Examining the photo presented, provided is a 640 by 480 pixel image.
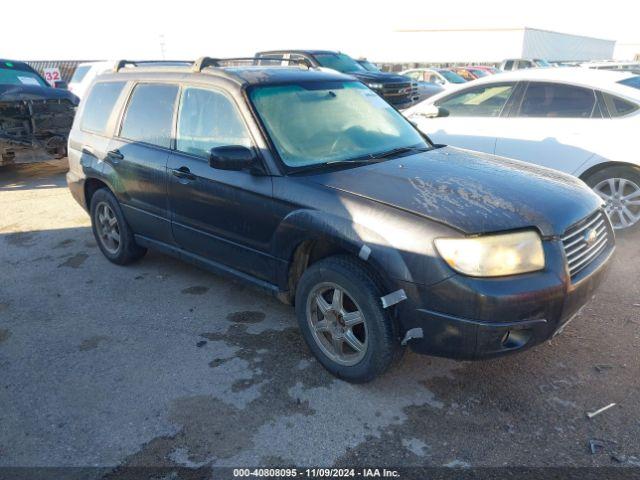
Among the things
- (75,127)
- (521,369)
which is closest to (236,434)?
(521,369)

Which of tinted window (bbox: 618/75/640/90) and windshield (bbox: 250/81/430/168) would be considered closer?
windshield (bbox: 250/81/430/168)

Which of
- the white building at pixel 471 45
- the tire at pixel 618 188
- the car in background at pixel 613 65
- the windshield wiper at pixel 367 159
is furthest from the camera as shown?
the white building at pixel 471 45

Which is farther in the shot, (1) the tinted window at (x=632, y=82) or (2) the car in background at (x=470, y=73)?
(2) the car in background at (x=470, y=73)

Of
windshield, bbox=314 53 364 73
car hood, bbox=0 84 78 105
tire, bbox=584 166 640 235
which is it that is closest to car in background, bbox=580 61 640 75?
windshield, bbox=314 53 364 73

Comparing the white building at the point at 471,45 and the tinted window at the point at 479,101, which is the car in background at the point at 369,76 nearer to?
the tinted window at the point at 479,101

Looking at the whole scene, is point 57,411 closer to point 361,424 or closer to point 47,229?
point 361,424

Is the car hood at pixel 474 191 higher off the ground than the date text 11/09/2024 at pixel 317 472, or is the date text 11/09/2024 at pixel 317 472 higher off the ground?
the car hood at pixel 474 191

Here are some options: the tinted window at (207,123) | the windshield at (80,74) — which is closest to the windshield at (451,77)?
the windshield at (80,74)

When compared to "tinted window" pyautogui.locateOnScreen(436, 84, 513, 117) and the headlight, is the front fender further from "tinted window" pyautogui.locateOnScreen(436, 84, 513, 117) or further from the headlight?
"tinted window" pyautogui.locateOnScreen(436, 84, 513, 117)

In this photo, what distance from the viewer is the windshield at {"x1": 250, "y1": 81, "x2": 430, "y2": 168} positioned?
11.5ft

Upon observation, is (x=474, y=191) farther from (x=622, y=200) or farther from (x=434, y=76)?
(x=434, y=76)

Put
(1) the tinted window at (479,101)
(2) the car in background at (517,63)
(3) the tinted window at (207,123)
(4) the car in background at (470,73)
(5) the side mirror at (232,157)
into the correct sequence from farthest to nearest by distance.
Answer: (2) the car in background at (517,63) < (4) the car in background at (470,73) < (1) the tinted window at (479,101) < (3) the tinted window at (207,123) < (5) the side mirror at (232,157)

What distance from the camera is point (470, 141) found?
620cm

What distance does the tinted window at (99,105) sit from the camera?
4828mm
